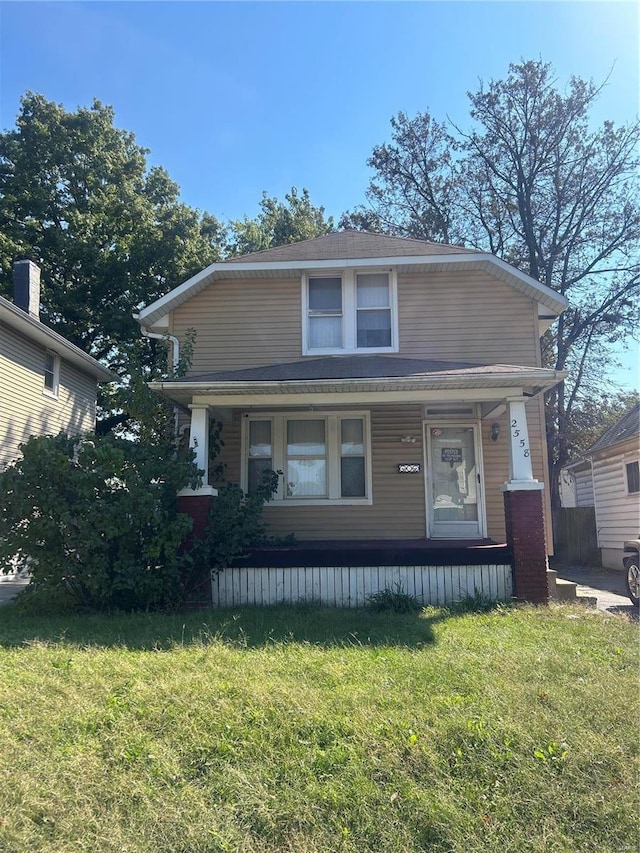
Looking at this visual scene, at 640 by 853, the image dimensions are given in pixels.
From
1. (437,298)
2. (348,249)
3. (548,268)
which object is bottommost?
(437,298)

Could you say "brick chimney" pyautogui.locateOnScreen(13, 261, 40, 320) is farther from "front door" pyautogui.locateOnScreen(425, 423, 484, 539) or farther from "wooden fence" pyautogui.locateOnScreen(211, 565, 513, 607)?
"front door" pyautogui.locateOnScreen(425, 423, 484, 539)

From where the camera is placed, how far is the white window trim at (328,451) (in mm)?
10250

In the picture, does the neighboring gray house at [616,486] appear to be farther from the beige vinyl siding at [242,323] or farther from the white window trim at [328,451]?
the beige vinyl siding at [242,323]

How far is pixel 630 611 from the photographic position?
8070 mm

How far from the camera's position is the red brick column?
7.62 meters

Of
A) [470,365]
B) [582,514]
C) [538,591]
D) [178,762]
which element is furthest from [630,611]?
[582,514]

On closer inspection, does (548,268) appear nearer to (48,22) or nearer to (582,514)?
(582,514)

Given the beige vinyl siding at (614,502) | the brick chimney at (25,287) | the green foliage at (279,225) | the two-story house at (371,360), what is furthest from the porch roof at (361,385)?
the green foliage at (279,225)

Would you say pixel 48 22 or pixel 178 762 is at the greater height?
pixel 48 22

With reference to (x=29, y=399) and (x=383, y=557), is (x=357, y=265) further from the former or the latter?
(x=29, y=399)

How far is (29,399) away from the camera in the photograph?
13984 mm

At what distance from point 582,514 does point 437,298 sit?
9.82m

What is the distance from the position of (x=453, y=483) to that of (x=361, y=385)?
130 inches

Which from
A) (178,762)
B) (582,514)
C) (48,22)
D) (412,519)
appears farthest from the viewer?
(582,514)
